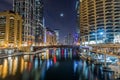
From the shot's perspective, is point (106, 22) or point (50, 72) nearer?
point (50, 72)

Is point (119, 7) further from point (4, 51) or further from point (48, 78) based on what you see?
point (48, 78)

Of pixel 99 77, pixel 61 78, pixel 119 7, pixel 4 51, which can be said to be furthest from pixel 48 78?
pixel 119 7

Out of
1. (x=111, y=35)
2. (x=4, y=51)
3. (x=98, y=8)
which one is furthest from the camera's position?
(x=98, y=8)

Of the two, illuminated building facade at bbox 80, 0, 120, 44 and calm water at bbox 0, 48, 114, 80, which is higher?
illuminated building facade at bbox 80, 0, 120, 44

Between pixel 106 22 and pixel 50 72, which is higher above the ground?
pixel 106 22

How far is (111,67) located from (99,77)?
9.86m

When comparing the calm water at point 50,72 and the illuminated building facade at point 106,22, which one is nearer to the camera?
the calm water at point 50,72

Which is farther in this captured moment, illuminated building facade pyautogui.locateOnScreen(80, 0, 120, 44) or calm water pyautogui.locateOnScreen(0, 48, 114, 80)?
illuminated building facade pyautogui.locateOnScreen(80, 0, 120, 44)

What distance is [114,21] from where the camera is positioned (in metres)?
186

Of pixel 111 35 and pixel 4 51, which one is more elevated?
pixel 111 35

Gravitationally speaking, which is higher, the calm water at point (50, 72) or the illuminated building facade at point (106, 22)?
the illuminated building facade at point (106, 22)

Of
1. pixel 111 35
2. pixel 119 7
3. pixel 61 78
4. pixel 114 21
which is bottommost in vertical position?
pixel 61 78

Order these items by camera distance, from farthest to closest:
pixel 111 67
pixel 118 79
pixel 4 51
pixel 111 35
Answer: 1. pixel 111 35
2. pixel 4 51
3. pixel 111 67
4. pixel 118 79

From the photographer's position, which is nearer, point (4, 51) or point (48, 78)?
point (48, 78)
